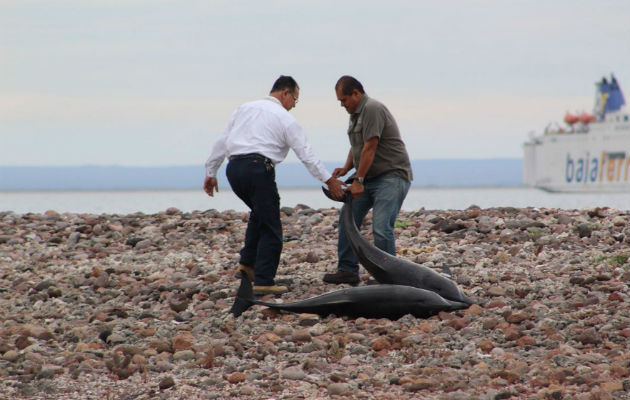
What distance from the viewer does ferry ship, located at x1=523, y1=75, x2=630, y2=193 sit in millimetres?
94188

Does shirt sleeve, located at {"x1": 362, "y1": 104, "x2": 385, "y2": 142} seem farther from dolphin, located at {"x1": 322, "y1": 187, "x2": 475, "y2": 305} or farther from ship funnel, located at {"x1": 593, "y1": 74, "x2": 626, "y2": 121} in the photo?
ship funnel, located at {"x1": 593, "y1": 74, "x2": 626, "y2": 121}

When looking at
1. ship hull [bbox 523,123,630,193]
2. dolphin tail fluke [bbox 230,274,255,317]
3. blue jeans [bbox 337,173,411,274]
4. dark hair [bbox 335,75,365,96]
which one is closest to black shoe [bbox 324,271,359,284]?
blue jeans [bbox 337,173,411,274]

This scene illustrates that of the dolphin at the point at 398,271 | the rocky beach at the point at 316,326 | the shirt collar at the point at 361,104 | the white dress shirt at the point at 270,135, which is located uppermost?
the shirt collar at the point at 361,104

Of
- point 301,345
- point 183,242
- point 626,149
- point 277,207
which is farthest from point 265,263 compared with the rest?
point 626,149

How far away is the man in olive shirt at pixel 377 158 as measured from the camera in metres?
8.01

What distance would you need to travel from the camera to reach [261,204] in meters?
7.94

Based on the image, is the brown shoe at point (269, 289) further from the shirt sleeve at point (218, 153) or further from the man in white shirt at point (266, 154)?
the shirt sleeve at point (218, 153)

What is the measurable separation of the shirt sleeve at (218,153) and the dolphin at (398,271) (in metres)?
1.20

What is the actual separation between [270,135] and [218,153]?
0.79 meters

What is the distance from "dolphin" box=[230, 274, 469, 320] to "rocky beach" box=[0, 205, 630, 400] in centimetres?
11

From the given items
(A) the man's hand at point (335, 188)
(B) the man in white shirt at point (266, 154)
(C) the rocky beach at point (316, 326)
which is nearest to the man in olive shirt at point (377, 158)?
(A) the man's hand at point (335, 188)

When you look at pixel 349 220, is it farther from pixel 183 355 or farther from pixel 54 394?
pixel 54 394

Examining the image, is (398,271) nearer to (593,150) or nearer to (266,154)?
(266,154)

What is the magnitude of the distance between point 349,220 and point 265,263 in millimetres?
985
